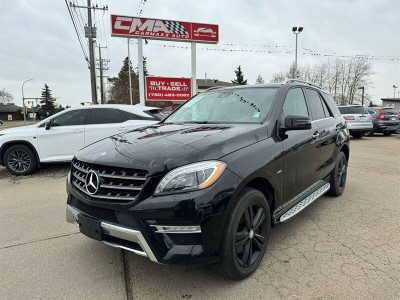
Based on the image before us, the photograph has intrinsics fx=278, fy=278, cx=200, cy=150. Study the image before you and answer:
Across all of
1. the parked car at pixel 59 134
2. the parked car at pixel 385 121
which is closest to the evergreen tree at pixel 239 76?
the parked car at pixel 385 121

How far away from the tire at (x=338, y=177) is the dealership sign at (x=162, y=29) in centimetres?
1107

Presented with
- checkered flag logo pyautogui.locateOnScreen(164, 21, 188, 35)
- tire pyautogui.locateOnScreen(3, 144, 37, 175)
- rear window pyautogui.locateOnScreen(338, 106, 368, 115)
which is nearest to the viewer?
tire pyautogui.locateOnScreen(3, 144, 37, 175)

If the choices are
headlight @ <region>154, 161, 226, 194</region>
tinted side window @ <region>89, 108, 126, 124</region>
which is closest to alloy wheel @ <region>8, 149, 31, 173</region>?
tinted side window @ <region>89, 108, 126, 124</region>

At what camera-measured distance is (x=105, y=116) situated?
7.10m

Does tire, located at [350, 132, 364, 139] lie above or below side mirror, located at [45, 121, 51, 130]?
below

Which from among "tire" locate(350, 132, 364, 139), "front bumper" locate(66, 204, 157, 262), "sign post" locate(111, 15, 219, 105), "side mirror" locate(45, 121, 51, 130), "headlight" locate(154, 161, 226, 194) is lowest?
"tire" locate(350, 132, 364, 139)

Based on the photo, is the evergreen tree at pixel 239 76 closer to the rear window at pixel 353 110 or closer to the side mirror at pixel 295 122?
the rear window at pixel 353 110

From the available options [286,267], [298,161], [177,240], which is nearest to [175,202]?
[177,240]

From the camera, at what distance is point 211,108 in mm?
3521

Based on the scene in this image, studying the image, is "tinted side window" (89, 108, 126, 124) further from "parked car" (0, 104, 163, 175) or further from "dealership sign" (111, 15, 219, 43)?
"dealership sign" (111, 15, 219, 43)

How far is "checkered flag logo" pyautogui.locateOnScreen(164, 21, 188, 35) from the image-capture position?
1331 cm

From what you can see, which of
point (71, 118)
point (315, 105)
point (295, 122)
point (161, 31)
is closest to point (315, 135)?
point (315, 105)

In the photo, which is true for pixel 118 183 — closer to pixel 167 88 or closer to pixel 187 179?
pixel 187 179

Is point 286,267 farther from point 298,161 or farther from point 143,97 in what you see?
point 143,97
